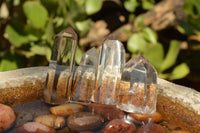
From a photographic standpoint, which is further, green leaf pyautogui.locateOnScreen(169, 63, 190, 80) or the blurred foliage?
green leaf pyautogui.locateOnScreen(169, 63, 190, 80)

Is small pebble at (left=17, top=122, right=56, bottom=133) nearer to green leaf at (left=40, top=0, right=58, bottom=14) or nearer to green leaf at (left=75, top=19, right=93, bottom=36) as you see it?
green leaf at (left=40, top=0, right=58, bottom=14)

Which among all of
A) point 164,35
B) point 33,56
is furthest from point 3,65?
point 164,35

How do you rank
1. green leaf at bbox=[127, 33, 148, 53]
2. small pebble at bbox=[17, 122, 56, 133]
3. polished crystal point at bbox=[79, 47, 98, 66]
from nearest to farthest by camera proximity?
small pebble at bbox=[17, 122, 56, 133] → polished crystal point at bbox=[79, 47, 98, 66] → green leaf at bbox=[127, 33, 148, 53]

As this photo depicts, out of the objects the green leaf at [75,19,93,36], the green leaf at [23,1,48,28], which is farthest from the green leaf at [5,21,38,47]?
the green leaf at [75,19,93,36]

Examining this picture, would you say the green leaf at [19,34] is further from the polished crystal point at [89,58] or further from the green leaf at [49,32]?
the polished crystal point at [89,58]

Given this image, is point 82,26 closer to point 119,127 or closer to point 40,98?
point 40,98

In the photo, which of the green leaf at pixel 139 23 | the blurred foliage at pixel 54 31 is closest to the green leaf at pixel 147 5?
the green leaf at pixel 139 23
